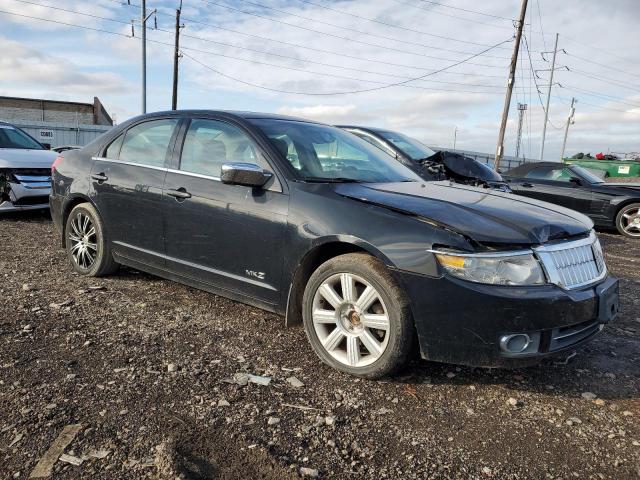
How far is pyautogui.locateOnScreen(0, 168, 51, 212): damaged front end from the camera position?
7859 millimetres

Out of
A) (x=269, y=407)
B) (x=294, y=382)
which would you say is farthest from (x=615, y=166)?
(x=269, y=407)

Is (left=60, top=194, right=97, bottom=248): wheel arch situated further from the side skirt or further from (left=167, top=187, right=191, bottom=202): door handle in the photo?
(left=167, top=187, right=191, bottom=202): door handle

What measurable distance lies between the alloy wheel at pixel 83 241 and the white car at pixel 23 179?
11.5ft

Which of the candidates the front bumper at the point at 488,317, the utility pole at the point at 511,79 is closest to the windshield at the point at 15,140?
the front bumper at the point at 488,317

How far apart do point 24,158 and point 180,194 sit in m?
5.51

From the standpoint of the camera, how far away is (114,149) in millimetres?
4797

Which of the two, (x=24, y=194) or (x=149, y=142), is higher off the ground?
(x=149, y=142)

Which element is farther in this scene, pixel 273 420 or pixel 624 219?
pixel 624 219

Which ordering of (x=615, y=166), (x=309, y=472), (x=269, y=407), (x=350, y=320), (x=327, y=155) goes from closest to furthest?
(x=309, y=472) → (x=269, y=407) → (x=350, y=320) → (x=327, y=155) → (x=615, y=166)

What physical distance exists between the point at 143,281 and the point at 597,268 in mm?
3781

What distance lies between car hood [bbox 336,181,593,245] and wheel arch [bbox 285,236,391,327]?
28 centimetres

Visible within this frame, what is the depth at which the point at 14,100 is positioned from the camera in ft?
145

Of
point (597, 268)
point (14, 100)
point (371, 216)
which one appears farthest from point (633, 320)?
point (14, 100)

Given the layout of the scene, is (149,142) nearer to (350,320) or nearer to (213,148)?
(213,148)
